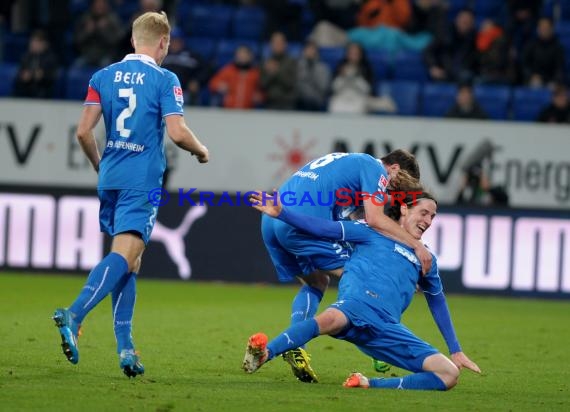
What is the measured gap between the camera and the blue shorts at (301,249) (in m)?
7.83

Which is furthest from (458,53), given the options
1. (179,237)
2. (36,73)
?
(36,73)

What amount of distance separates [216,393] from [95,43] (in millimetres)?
10989

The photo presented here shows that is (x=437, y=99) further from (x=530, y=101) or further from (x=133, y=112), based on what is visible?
(x=133, y=112)

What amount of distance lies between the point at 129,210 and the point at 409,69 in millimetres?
10414

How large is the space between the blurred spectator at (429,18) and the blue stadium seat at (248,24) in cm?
219

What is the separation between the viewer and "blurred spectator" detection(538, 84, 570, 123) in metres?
15.7

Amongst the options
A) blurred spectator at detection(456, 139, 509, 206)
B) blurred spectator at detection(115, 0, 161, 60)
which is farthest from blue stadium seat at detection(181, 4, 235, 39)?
blurred spectator at detection(456, 139, 509, 206)

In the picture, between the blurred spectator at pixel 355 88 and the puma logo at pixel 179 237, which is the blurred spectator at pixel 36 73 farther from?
the blurred spectator at pixel 355 88

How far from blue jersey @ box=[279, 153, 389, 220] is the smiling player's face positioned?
43 centimetres

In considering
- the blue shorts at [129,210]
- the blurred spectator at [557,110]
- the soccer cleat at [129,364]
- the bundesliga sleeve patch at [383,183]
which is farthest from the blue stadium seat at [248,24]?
the soccer cleat at [129,364]

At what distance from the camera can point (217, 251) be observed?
14.6 meters

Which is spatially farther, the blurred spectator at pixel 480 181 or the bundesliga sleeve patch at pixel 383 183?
the blurred spectator at pixel 480 181

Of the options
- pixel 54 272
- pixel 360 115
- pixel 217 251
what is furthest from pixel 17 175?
pixel 360 115

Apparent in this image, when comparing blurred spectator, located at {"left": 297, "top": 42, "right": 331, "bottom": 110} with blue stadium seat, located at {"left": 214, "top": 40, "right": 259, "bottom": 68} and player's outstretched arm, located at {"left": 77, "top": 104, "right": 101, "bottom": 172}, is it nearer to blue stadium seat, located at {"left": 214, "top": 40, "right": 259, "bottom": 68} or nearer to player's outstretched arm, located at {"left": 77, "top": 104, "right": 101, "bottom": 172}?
blue stadium seat, located at {"left": 214, "top": 40, "right": 259, "bottom": 68}
